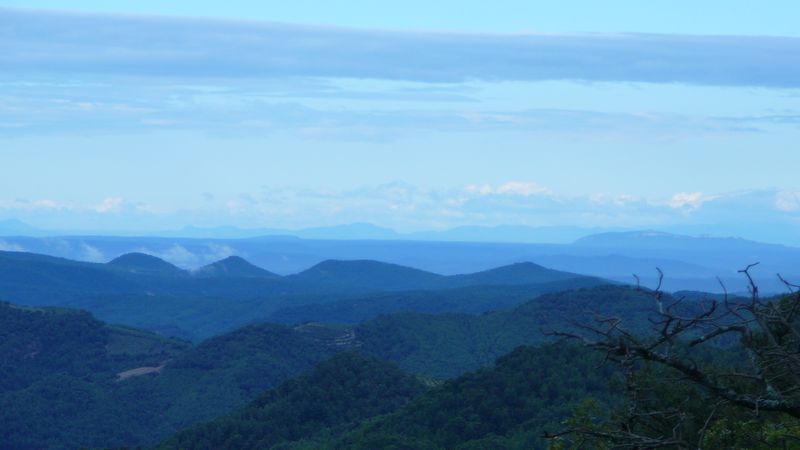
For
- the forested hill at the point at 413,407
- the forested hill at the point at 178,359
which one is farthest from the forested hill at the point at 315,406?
the forested hill at the point at 178,359

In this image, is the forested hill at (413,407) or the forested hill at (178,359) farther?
the forested hill at (178,359)

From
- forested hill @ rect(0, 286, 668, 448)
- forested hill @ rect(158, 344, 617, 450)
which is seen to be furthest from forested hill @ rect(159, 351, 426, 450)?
forested hill @ rect(0, 286, 668, 448)

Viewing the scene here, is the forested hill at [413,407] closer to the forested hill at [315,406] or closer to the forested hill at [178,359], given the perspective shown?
the forested hill at [315,406]

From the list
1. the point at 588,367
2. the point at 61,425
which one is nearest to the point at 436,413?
the point at 588,367

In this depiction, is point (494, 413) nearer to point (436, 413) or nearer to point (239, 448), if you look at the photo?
point (436, 413)

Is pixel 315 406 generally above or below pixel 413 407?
below

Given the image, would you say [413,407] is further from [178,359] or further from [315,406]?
[178,359]

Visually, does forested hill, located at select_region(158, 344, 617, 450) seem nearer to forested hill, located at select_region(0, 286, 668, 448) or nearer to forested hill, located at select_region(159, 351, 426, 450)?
forested hill, located at select_region(159, 351, 426, 450)

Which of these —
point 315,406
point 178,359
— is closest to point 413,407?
point 315,406

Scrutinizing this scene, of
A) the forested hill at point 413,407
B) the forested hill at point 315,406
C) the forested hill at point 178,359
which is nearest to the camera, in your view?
the forested hill at point 413,407

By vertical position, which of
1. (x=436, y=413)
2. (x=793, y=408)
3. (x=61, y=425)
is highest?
(x=793, y=408)

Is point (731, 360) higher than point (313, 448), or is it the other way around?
point (731, 360)
